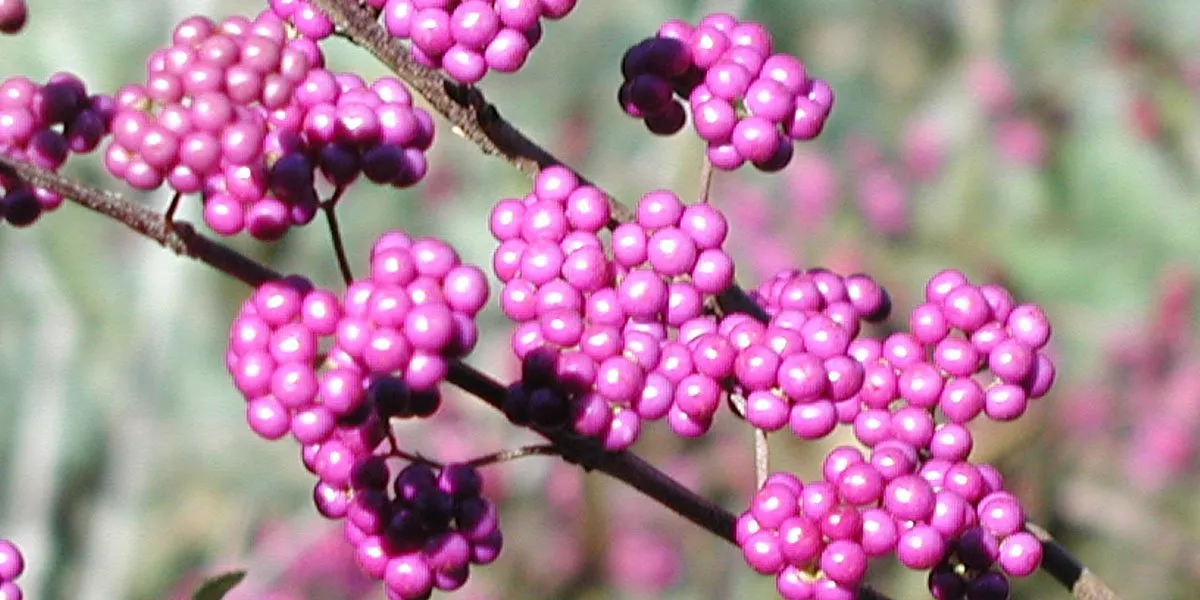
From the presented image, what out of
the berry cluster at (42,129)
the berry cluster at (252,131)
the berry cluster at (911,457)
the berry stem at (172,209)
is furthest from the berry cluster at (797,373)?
the berry cluster at (42,129)

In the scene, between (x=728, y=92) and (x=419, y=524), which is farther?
(x=728, y=92)

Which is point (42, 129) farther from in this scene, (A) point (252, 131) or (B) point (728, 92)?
(B) point (728, 92)

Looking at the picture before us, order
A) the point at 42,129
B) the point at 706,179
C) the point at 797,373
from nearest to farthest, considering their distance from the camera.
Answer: the point at 797,373 < the point at 42,129 < the point at 706,179

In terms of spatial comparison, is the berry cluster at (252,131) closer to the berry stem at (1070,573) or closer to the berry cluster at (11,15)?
the berry cluster at (11,15)

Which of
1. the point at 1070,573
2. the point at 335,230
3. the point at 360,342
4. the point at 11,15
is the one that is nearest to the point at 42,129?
the point at 11,15

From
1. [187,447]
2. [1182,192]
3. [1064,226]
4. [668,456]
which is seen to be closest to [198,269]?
[187,447]

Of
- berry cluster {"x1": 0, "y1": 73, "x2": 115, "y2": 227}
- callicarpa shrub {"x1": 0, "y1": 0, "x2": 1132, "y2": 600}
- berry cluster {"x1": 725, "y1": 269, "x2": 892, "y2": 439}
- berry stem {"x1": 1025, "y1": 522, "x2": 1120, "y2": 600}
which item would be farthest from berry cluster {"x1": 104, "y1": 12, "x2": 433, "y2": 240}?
berry stem {"x1": 1025, "y1": 522, "x2": 1120, "y2": 600}
